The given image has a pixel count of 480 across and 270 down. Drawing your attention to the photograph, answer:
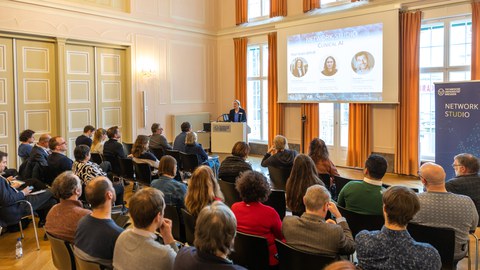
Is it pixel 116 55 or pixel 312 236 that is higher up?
pixel 116 55

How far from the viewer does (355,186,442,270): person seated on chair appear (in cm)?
186

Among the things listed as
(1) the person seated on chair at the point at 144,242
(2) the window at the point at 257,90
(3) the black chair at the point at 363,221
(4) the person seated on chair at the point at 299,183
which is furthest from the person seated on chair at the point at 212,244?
(2) the window at the point at 257,90

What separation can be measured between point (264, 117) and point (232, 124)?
1.91 metres

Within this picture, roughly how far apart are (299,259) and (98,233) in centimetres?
117

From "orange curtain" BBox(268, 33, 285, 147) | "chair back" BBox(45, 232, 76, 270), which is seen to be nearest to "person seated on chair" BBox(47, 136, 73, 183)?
"chair back" BBox(45, 232, 76, 270)

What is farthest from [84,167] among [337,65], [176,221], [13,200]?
[337,65]

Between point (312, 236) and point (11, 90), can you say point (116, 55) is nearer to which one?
point (11, 90)

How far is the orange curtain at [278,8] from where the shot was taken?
960 centimetres

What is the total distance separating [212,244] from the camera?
69.4 inches

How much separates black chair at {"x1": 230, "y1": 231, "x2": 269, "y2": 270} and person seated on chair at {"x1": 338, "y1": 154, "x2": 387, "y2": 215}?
0.97 meters

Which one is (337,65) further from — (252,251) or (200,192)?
(252,251)

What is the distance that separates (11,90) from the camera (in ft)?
23.9

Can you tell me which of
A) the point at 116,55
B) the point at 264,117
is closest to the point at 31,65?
the point at 116,55

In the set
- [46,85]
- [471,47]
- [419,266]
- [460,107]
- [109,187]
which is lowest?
[419,266]
